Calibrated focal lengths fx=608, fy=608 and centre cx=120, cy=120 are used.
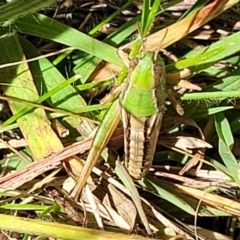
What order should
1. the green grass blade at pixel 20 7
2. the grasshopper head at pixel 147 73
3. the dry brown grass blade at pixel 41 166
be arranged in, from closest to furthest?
1. the grasshopper head at pixel 147 73
2. the green grass blade at pixel 20 7
3. the dry brown grass blade at pixel 41 166

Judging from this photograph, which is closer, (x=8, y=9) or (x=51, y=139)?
(x=8, y=9)

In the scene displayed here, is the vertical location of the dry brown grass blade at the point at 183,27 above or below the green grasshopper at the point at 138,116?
above

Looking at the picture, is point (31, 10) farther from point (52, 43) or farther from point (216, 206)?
point (216, 206)

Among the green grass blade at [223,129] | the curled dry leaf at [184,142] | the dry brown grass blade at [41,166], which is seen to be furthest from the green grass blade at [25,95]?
the green grass blade at [223,129]

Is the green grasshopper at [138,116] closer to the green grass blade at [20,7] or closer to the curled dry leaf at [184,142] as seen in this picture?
A: the curled dry leaf at [184,142]

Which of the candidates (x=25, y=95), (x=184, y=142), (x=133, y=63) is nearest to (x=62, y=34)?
(x=25, y=95)

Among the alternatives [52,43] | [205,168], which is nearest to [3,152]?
[52,43]

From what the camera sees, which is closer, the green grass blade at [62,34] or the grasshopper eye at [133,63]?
the grasshopper eye at [133,63]

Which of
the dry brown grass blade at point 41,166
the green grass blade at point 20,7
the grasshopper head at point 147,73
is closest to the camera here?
the grasshopper head at point 147,73
